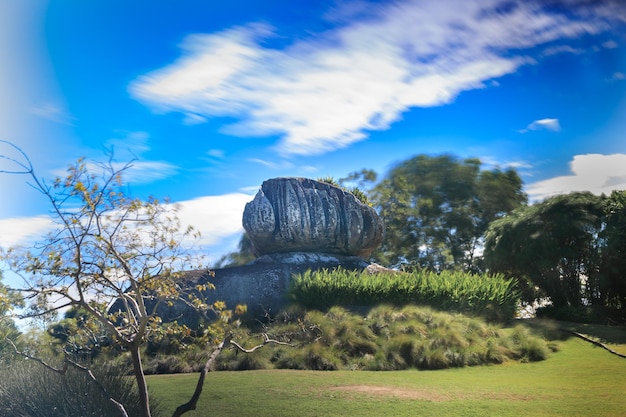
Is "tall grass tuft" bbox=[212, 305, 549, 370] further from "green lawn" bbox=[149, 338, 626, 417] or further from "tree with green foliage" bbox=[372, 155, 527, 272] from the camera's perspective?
"tree with green foliage" bbox=[372, 155, 527, 272]

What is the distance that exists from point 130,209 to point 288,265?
24.6ft

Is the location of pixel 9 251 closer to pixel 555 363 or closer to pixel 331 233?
pixel 555 363

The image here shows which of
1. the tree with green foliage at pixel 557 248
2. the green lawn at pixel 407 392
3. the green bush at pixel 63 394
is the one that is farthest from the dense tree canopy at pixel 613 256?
the green bush at pixel 63 394

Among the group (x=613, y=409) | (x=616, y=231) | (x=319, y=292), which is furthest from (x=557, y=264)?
(x=613, y=409)

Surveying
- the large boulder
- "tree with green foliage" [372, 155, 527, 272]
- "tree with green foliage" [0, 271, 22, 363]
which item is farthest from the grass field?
"tree with green foliage" [372, 155, 527, 272]

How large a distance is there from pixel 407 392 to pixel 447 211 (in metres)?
16.2

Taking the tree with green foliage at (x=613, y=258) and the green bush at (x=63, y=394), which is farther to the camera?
the tree with green foliage at (x=613, y=258)

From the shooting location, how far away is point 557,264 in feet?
49.5

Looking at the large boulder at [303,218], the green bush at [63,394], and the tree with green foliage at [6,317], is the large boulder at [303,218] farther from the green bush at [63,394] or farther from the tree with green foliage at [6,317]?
the green bush at [63,394]

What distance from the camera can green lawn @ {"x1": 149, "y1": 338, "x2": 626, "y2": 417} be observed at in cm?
588

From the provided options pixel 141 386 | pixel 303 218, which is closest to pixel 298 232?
pixel 303 218

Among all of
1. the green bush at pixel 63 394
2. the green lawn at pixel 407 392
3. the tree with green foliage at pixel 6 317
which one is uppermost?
the tree with green foliage at pixel 6 317

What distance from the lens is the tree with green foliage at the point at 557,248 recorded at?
1454cm

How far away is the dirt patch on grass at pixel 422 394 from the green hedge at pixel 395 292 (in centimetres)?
463
